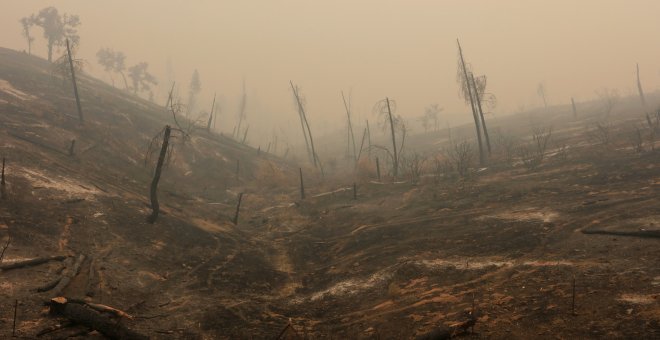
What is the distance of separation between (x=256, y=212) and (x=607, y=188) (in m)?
21.5

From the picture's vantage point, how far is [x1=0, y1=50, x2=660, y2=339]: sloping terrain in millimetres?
9484

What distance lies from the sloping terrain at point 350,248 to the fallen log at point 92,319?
0.95 feet

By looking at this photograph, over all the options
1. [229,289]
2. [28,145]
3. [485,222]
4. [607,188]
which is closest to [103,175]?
[28,145]

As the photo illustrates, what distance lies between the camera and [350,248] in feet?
59.7

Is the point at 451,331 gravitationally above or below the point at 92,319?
below

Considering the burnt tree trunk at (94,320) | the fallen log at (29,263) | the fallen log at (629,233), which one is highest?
the fallen log at (29,263)

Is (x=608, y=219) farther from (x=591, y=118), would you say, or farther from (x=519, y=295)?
(x=591, y=118)

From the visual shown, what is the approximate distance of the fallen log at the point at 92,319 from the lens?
893 cm

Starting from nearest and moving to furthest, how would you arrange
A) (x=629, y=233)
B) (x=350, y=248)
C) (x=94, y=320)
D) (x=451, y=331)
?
(x=451, y=331) < (x=94, y=320) < (x=629, y=233) < (x=350, y=248)

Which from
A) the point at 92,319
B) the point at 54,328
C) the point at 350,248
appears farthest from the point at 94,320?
the point at 350,248

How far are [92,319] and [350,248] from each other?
1128 cm

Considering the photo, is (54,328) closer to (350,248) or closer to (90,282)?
(90,282)

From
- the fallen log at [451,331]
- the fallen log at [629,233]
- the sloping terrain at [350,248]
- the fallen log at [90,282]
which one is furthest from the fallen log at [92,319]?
the fallen log at [629,233]

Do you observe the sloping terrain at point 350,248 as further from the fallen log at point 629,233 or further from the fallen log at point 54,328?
the fallen log at point 54,328
